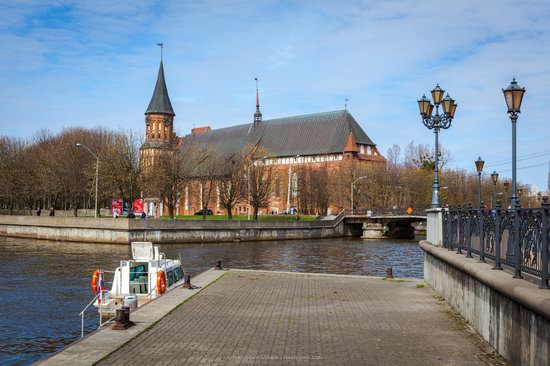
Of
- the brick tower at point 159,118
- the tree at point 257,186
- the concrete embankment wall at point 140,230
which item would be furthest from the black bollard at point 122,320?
the brick tower at point 159,118

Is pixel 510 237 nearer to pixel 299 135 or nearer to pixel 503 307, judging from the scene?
pixel 503 307

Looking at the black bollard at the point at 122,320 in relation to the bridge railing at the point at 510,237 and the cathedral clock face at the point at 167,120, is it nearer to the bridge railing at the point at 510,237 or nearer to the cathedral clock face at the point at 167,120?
the bridge railing at the point at 510,237

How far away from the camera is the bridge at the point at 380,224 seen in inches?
3413

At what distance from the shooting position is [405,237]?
93250 millimetres

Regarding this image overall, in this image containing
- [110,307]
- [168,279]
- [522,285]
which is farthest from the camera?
[168,279]

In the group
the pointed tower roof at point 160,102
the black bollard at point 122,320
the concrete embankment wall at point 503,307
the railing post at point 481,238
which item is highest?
the pointed tower roof at point 160,102

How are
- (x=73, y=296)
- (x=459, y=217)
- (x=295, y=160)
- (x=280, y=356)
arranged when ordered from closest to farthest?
1. (x=280, y=356)
2. (x=459, y=217)
3. (x=73, y=296)
4. (x=295, y=160)

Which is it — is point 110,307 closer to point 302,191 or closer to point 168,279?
point 168,279

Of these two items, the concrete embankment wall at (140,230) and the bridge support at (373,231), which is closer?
the concrete embankment wall at (140,230)

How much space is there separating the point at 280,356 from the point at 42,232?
197ft

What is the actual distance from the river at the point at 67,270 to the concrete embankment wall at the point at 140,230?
2.91m

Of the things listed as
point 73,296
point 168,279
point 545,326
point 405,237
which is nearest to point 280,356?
point 545,326

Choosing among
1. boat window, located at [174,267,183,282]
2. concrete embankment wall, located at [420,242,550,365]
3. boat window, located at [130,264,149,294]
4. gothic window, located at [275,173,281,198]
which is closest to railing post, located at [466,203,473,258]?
concrete embankment wall, located at [420,242,550,365]

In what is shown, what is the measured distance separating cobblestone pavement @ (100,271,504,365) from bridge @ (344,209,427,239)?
2667 inches
